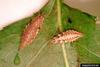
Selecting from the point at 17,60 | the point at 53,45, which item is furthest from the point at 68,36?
the point at 17,60

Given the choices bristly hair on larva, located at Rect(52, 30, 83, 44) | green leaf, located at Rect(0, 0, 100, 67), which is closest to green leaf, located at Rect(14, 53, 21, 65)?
green leaf, located at Rect(0, 0, 100, 67)

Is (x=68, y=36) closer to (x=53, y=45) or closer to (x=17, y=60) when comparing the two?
(x=53, y=45)

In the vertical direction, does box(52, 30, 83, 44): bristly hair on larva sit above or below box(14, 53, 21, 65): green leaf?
above

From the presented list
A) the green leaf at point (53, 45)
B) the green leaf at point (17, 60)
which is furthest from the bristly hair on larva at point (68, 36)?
the green leaf at point (17, 60)

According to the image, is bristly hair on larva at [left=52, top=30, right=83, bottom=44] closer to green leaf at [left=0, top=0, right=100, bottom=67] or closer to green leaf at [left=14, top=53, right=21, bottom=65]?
green leaf at [left=0, top=0, right=100, bottom=67]
